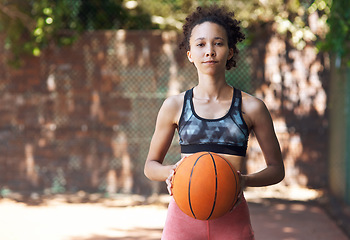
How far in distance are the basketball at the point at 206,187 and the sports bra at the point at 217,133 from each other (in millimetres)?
178

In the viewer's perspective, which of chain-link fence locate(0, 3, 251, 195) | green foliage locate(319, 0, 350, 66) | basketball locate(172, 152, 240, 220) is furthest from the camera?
chain-link fence locate(0, 3, 251, 195)

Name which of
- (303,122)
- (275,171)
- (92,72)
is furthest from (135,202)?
(275,171)

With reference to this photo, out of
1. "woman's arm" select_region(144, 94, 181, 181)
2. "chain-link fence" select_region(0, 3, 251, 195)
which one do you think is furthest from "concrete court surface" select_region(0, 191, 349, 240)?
"woman's arm" select_region(144, 94, 181, 181)

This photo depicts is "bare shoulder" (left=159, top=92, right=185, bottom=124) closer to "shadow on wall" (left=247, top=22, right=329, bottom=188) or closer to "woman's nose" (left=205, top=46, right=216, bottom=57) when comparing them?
"woman's nose" (left=205, top=46, right=216, bottom=57)

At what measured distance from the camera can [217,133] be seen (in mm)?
2443

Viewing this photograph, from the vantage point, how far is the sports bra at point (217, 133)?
2447 millimetres

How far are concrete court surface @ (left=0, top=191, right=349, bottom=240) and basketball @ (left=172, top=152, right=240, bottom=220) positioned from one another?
134 inches

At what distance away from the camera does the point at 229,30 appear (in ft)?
8.53

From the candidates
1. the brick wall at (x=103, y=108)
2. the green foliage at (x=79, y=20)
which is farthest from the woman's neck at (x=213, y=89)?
the brick wall at (x=103, y=108)

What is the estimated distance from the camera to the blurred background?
26.2 feet

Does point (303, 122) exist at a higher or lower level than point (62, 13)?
lower

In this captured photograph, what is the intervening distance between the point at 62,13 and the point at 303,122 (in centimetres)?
399

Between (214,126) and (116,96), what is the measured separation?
5.82 metres

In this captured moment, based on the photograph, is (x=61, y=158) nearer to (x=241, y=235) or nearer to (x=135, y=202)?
(x=135, y=202)
